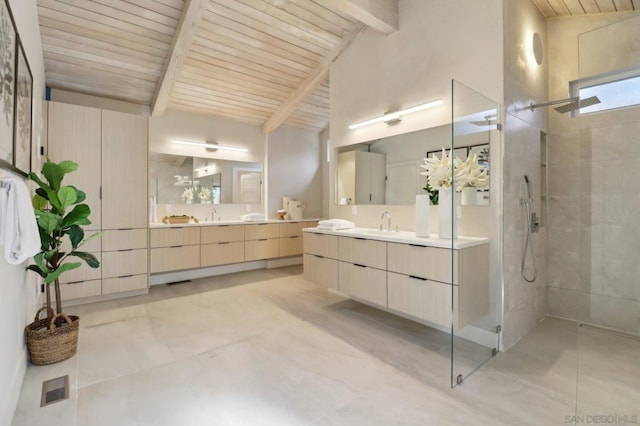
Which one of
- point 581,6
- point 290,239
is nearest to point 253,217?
point 290,239

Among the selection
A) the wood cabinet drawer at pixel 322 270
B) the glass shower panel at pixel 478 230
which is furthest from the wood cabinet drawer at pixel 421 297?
the wood cabinet drawer at pixel 322 270

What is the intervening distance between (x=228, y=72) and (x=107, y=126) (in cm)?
169

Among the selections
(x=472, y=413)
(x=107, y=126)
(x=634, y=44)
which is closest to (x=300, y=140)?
(x=107, y=126)

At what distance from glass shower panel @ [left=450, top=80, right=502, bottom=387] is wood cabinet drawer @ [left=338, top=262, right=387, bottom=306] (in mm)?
705

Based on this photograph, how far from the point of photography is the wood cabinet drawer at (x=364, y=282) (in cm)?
282

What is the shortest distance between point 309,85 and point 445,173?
9.39 ft

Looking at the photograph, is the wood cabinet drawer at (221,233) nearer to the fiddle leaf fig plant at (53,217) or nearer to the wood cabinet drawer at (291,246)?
the wood cabinet drawer at (291,246)

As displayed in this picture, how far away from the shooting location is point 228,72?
4301mm

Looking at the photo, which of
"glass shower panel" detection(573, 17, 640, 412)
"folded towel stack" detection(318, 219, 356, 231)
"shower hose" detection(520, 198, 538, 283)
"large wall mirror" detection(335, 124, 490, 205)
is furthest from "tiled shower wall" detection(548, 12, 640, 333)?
"folded towel stack" detection(318, 219, 356, 231)

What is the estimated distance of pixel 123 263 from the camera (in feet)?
12.5

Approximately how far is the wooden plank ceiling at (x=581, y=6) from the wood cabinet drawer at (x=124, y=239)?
16.3 ft

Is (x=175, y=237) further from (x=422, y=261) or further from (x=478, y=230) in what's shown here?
(x=478, y=230)

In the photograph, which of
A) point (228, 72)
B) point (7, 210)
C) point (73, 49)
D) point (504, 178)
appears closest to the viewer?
point (7, 210)

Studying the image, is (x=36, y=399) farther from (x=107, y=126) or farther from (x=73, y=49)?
(x=73, y=49)
